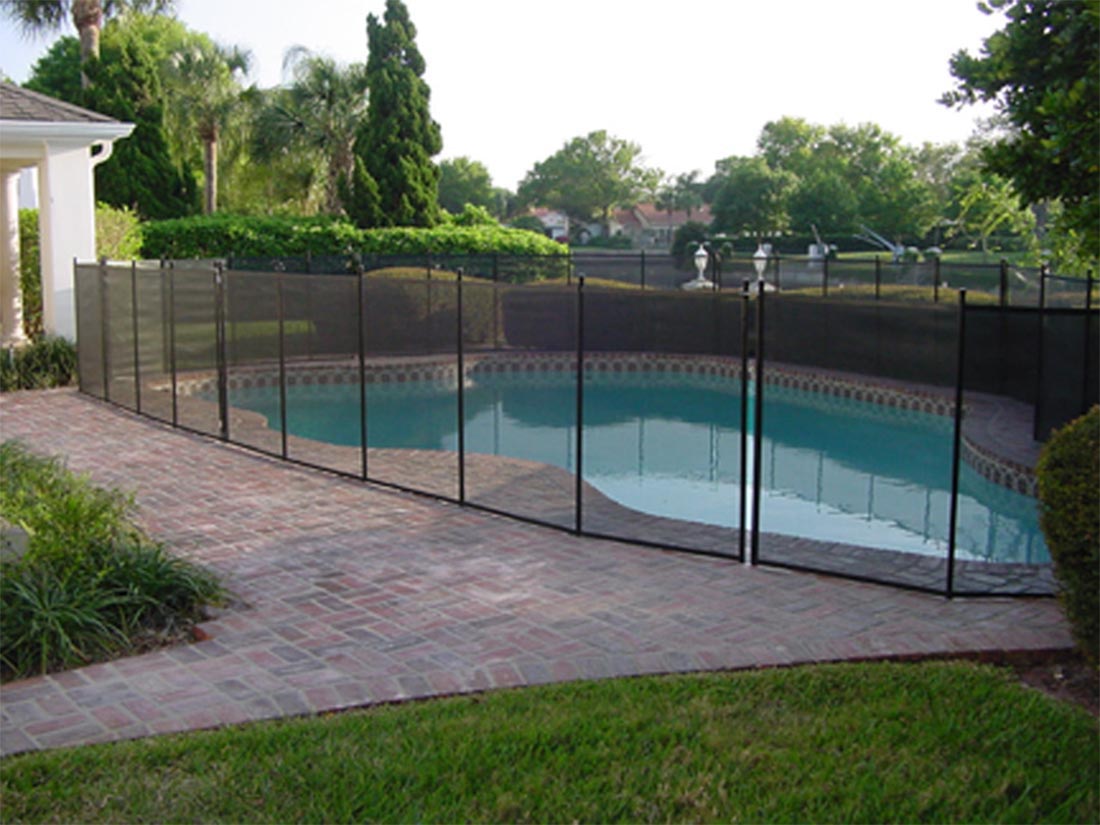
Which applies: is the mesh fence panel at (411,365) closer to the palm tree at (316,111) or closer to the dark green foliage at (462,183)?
the palm tree at (316,111)

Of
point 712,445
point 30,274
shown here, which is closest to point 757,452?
point 712,445

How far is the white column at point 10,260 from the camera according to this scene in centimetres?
1594

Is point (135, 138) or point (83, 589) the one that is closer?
point (83, 589)

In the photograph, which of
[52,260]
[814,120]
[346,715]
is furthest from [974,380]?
[814,120]

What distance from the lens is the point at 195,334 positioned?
39.6 ft

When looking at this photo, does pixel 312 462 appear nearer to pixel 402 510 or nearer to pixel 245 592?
pixel 402 510

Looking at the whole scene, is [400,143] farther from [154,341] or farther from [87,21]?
[154,341]

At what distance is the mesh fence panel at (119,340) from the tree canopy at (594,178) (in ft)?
258

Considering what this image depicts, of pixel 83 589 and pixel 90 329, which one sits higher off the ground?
pixel 90 329

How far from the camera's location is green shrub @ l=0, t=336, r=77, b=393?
1415cm

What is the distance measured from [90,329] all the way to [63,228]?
6.36 ft

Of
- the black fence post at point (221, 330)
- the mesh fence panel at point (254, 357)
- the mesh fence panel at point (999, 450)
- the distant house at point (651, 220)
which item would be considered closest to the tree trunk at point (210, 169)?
the mesh fence panel at point (254, 357)

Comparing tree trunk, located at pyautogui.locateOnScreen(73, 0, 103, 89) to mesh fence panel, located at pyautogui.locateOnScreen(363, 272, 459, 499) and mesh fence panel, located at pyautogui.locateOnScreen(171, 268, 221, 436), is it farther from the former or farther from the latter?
mesh fence panel, located at pyautogui.locateOnScreen(171, 268, 221, 436)

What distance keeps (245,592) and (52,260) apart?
1047 cm
